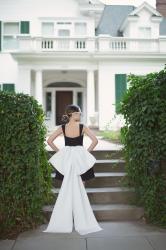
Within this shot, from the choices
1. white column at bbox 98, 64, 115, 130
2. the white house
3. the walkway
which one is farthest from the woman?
white column at bbox 98, 64, 115, 130

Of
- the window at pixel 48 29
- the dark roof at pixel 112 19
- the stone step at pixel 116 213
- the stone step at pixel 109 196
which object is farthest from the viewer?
the dark roof at pixel 112 19

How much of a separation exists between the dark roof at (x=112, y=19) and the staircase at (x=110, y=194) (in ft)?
51.9

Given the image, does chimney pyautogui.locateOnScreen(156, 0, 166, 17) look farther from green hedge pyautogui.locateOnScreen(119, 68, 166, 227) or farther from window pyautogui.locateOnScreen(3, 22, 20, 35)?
green hedge pyautogui.locateOnScreen(119, 68, 166, 227)

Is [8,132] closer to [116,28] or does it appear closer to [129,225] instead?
[129,225]

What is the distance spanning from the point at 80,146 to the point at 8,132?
1021mm

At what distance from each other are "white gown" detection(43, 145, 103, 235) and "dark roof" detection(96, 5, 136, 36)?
17131 millimetres

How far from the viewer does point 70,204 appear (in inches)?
185

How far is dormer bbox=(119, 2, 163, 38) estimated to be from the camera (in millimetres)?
20219

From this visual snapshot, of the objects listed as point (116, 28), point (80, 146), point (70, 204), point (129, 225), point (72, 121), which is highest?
point (116, 28)

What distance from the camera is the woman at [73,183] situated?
4699mm

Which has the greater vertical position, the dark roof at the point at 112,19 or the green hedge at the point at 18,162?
the dark roof at the point at 112,19

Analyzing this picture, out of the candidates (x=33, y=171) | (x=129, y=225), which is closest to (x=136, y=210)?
(x=129, y=225)

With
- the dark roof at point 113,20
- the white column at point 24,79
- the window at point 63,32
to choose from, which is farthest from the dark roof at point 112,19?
the white column at point 24,79

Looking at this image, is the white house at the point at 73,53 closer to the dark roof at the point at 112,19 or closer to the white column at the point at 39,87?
the white column at the point at 39,87
